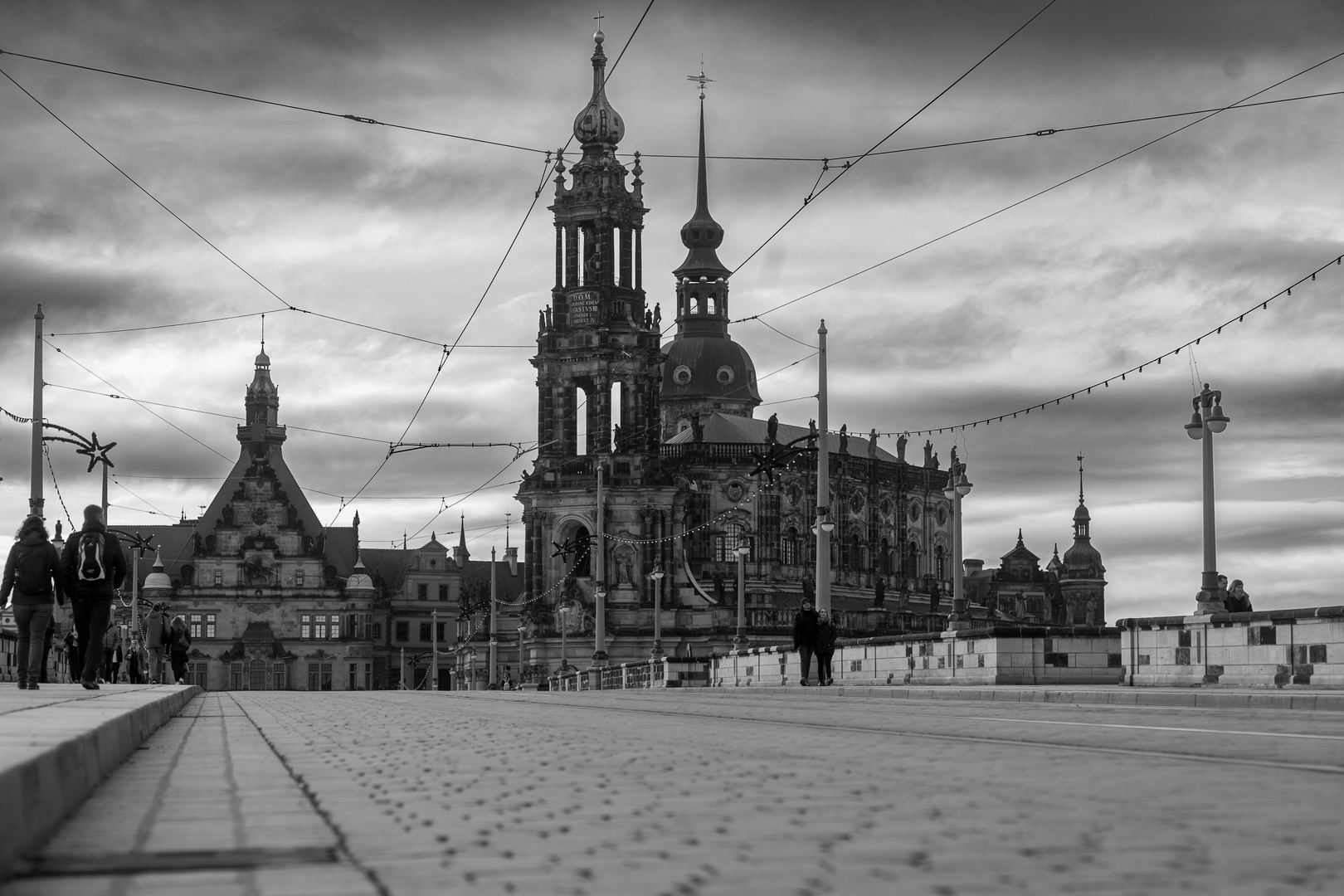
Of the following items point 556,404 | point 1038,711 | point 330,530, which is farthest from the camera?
point 330,530

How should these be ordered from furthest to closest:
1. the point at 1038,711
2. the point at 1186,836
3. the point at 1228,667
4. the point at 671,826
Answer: the point at 1228,667 < the point at 1038,711 < the point at 671,826 < the point at 1186,836

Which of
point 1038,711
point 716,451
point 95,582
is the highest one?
point 716,451

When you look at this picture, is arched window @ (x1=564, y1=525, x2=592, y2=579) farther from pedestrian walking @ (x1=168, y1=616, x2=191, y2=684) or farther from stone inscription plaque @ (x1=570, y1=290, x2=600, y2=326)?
pedestrian walking @ (x1=168, y1=616, x2=191, y2=684)

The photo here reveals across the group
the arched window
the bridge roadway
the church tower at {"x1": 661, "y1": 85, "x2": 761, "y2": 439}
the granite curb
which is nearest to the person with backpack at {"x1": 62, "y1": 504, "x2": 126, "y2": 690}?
the granite curb

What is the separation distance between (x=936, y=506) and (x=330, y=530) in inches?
1664

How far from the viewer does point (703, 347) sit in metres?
128

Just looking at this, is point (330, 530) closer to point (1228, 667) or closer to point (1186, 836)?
point (1228, 667)

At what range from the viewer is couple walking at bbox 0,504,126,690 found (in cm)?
1812

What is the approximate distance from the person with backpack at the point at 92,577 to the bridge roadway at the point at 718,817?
7324mm

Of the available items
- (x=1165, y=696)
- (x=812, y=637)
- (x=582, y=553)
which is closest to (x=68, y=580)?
(x=1165, y=696)

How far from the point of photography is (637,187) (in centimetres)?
10694

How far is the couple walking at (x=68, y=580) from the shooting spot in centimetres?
1812

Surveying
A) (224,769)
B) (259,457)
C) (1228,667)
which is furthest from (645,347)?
(224,769)

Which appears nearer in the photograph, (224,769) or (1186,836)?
(1186,836)
